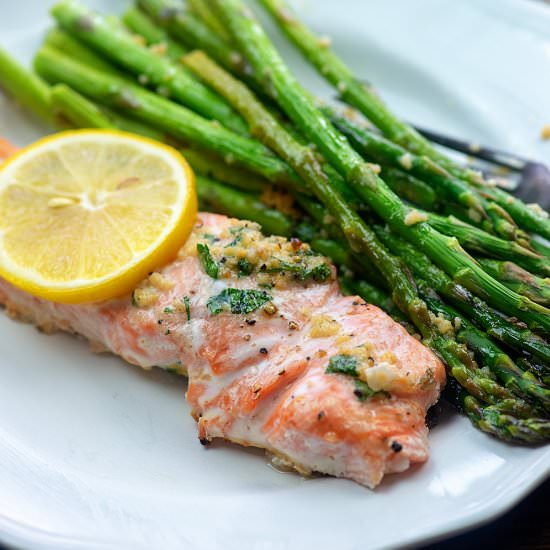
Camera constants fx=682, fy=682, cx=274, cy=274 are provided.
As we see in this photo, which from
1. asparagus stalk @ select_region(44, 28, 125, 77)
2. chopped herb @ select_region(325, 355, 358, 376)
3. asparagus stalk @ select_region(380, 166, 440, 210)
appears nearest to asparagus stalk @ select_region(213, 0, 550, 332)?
asparagus stalk @ select_region(380, 166, 440, 210)

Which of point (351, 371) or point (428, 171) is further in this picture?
point (428, 171)

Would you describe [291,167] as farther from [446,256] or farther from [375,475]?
[375,475]

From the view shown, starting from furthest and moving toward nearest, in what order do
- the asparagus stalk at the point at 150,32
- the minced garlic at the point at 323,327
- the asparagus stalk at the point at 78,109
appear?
the asparagus stalk at the point at 150,32
the asparagus stalk at the point at 78,109
the minced garlic at the point at 323,327

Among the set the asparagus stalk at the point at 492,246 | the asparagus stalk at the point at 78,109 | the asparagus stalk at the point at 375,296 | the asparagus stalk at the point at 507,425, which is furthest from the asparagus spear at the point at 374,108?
the asparagus stalk at the point at 78,109

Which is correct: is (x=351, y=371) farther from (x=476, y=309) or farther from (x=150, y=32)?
(x=150, y=32)

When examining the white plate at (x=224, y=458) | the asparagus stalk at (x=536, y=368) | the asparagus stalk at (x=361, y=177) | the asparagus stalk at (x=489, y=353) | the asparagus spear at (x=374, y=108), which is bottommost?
the white plate at (x=224, y=458)

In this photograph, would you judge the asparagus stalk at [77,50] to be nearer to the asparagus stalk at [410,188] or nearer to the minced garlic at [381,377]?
the asparagus stalk at [410,188]

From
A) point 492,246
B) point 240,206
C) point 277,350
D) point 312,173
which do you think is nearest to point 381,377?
point 277,350
